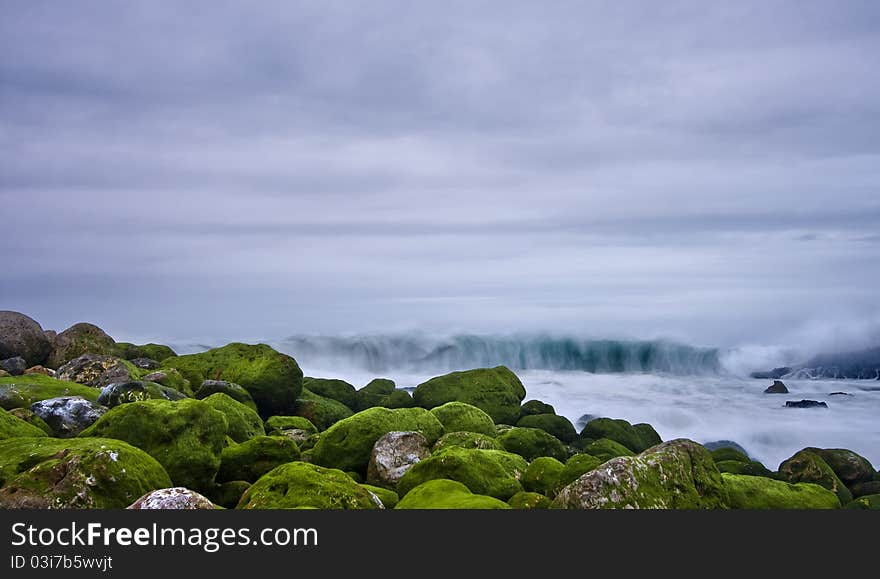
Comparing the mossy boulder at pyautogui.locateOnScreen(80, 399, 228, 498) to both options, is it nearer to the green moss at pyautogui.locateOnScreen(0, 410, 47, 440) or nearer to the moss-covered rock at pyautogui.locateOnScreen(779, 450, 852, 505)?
the green moss at pyautogui.locateOnScreen(0, 410, 47, 440)

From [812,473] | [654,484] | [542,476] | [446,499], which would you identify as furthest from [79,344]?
[812,473]

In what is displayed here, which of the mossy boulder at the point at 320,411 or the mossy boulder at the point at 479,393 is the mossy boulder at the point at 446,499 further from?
the mossy boulder at the point at 479,393

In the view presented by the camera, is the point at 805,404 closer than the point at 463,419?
No

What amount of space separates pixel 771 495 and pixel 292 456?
7.20 m

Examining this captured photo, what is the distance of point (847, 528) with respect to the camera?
7.64 metres

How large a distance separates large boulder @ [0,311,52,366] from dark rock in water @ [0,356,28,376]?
127 centimetres

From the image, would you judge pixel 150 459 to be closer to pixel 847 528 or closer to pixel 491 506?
pixel 491 506

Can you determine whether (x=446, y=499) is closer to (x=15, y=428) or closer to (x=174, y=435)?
(x=174, y=435)

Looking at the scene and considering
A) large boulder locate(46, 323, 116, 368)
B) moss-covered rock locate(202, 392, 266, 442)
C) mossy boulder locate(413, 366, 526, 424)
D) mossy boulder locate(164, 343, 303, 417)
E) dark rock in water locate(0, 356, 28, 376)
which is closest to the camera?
moss-covered rock locate(202, 392, 266, 442)

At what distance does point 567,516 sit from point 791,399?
3290 centimetres

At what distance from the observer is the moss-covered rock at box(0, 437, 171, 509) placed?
26.1 ft

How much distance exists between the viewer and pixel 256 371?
2017 cm

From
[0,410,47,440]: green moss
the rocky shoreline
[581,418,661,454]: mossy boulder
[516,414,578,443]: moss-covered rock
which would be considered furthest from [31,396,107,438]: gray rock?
[581,418,661,454]: mossy boulder

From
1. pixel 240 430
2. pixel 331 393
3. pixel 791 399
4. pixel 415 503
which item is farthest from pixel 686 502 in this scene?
pixel 791 399
